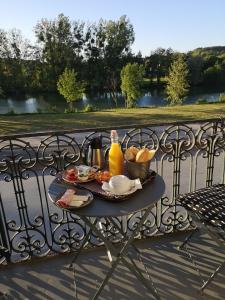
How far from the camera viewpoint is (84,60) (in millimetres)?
44281

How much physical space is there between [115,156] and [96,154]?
0.22 m

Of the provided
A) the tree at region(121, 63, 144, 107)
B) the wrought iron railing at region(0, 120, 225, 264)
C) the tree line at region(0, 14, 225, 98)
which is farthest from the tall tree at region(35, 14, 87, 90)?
the wrought iron railing at region(0, 120, 225, 264)

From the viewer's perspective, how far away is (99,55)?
44750mm

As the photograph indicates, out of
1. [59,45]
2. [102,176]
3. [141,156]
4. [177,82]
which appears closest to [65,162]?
[102,176]

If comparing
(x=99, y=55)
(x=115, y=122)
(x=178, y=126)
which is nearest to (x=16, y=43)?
(x=99, y=55)

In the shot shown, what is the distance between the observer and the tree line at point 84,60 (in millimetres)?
39125

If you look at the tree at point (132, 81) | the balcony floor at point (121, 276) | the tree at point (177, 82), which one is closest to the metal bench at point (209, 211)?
the balcony floor at point (121, 276)

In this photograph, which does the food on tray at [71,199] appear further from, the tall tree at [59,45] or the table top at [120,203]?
the tall tree at [59,45]

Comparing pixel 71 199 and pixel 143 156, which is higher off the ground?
pixel 143 156

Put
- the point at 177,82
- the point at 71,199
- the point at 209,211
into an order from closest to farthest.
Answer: the point at 71,199 < the point at 209,211 < the point at 177,82

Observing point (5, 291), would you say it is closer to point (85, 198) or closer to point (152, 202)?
point (85, 198)

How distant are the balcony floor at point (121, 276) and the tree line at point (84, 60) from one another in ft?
125

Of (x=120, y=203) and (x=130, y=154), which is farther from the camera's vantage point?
(x=130, y=154)

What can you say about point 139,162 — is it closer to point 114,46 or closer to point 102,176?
point 102,176
